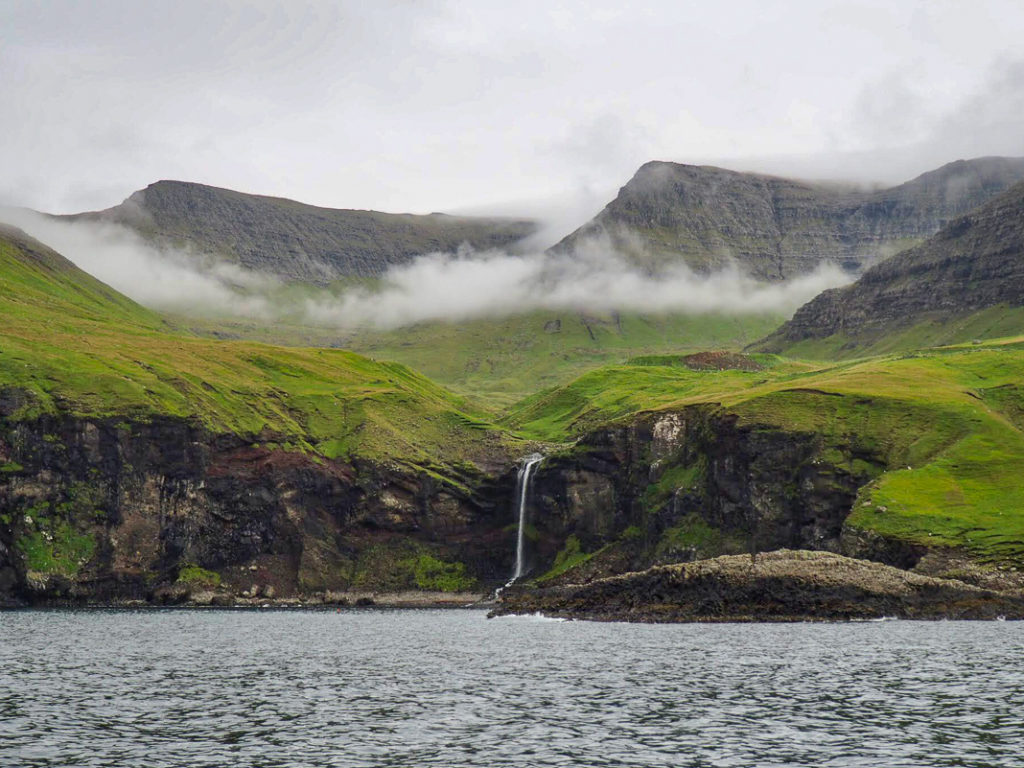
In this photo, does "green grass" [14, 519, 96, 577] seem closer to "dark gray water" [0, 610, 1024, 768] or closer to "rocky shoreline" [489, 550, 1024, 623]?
"dark gray water" [0, 610, 1024, 768]

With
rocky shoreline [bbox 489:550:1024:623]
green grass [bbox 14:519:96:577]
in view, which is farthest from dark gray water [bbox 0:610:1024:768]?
green grass [bbox 14:519:96:577]

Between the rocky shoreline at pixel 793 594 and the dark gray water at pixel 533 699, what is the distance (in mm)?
13404

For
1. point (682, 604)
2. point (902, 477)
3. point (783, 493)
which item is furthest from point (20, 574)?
point (902, 477)

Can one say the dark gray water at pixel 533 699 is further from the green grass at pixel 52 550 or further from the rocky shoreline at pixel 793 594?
the green grass at pixel 52 550

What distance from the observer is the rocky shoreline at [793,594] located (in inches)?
4951

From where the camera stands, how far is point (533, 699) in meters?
62.7

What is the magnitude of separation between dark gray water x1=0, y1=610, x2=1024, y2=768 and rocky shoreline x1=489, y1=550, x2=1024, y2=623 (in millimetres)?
13404

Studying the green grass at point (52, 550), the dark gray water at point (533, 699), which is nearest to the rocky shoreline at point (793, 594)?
the dark gray water at point (533, 699)

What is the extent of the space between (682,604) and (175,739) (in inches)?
3684

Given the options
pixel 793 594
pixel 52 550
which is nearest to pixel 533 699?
pixel 793 594

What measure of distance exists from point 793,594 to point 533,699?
7466cm

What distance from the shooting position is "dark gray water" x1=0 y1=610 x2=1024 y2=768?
45562mm

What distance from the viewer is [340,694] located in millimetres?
66562

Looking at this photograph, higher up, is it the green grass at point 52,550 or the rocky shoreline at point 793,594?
the green grass at point 52,550
